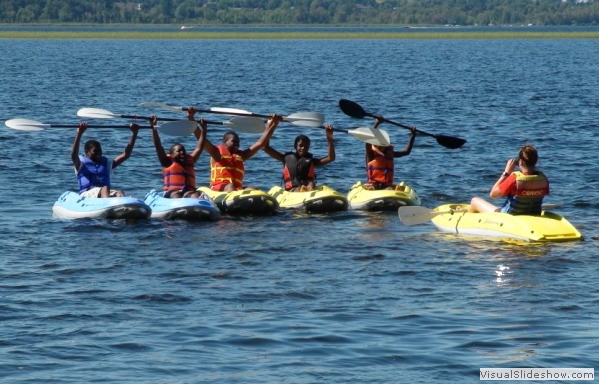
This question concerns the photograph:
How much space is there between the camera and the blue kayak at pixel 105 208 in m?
18.6

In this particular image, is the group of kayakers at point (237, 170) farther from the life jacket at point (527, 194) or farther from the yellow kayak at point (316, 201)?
the yellow kayak at point (316, 201)

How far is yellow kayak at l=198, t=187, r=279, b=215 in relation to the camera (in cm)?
1936

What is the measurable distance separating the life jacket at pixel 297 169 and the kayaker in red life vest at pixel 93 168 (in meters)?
2.79

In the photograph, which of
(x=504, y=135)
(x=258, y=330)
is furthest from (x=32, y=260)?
(x=504, y=135)

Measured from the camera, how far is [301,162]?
2031cm

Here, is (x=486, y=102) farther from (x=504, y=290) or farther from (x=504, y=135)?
(x=504, y=290)

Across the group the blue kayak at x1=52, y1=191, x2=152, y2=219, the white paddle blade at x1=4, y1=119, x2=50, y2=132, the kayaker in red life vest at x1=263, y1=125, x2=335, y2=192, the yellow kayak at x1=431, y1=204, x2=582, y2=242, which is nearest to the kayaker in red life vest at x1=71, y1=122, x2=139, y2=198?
the blue kayak at x1=52, y1=191, x2=152, y2=219

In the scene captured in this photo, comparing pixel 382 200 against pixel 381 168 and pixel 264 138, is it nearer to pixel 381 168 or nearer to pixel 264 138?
pixel 381 168

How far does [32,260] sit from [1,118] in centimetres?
2260

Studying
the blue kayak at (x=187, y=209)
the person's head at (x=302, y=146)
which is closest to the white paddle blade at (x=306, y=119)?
the person's head at (x=302, y=146)

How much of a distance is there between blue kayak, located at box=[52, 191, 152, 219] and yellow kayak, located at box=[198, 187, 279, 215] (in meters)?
1.32

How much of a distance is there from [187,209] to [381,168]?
145 inches

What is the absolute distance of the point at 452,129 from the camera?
35.8 m

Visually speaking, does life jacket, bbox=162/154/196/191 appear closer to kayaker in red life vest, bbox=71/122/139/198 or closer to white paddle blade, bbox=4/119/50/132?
kayaker in red life vest, bbox=71/122/139/198
